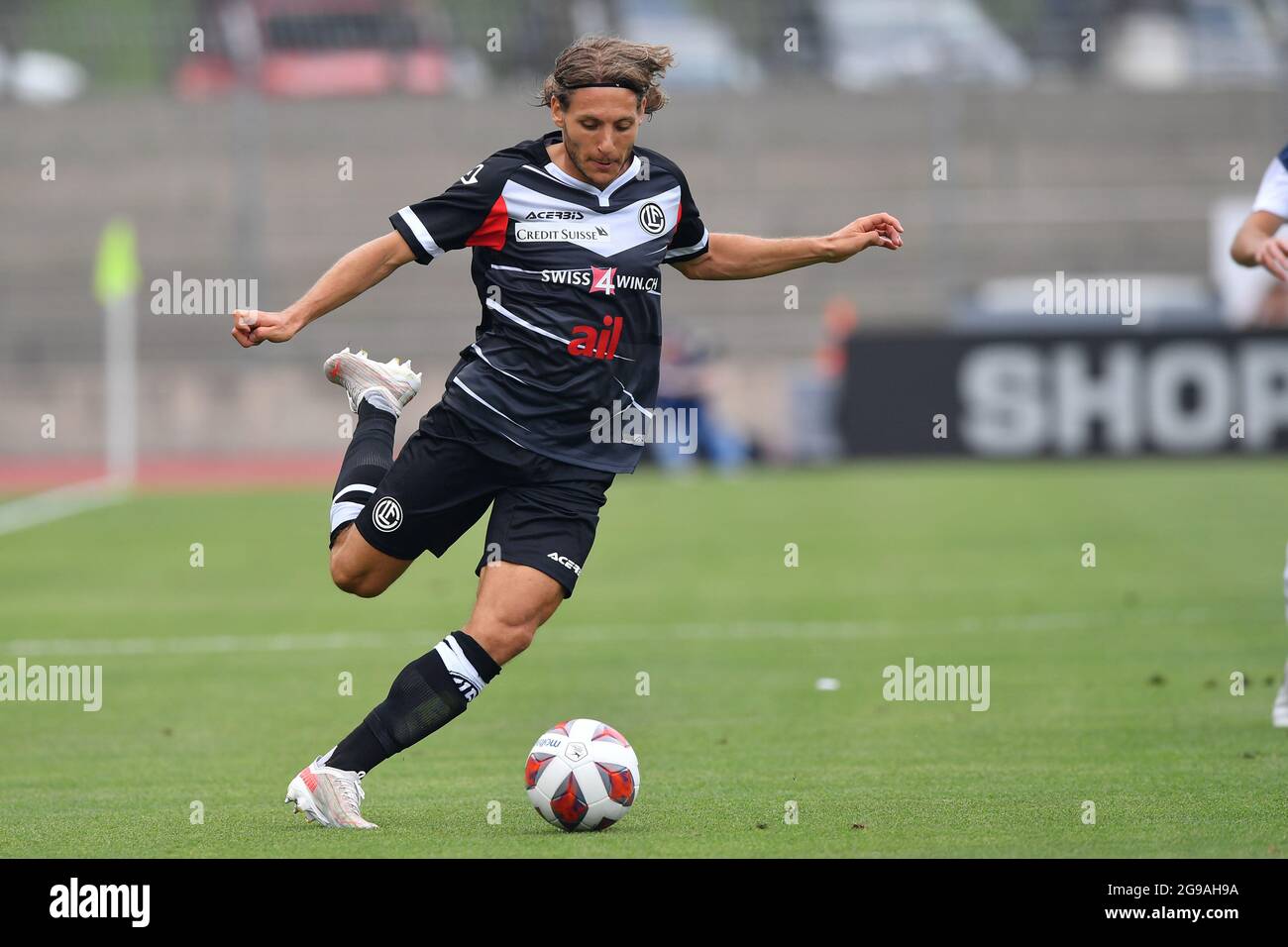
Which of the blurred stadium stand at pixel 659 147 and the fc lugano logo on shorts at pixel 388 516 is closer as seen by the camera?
the fc lugano logo on shorts at pixel 388 516

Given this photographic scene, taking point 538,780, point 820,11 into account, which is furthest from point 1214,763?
point 820,11

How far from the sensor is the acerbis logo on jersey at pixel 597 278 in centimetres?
660

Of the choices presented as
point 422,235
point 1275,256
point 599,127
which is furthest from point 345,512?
point 1275,256

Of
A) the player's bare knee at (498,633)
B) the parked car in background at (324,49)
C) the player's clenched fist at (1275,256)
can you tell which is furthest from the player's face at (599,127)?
the parked car in background at (324,49)

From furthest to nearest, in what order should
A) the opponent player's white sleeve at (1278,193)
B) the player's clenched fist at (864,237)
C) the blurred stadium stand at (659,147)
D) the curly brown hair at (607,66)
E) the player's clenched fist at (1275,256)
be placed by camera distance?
the blurred stadium stand at (659,147)
the opponent player's white sleeve at (1278,193)
the player's clenched fist at (1275,256)
the player's clenched fist at (864,237)
the curly brown hair at (607,66)

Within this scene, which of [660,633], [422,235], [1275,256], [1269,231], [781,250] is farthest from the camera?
[660,633]

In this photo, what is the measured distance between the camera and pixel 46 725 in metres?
9.19

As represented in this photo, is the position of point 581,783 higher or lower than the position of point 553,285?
lower

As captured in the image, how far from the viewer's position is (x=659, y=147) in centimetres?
3091

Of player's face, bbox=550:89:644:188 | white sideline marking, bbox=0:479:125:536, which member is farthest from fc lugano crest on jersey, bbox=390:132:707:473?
white sideline marking, bbox=0:479:125:536

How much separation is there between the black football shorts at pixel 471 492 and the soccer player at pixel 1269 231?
2.87m

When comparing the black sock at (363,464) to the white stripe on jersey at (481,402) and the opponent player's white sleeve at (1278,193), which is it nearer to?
the white stripe on jersey at (481,402)

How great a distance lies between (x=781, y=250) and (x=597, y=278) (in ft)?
2.55

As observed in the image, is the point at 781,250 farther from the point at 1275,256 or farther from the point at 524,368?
the point at 1275,256
